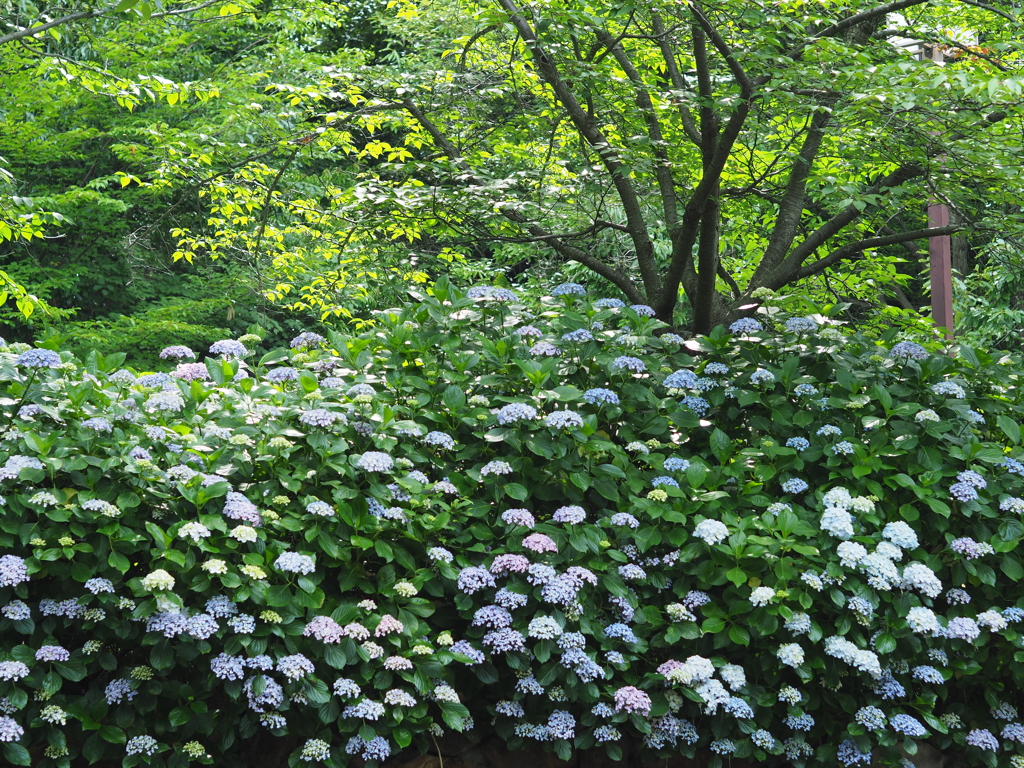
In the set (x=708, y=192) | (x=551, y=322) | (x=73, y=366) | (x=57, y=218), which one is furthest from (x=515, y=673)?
(x=57, y=218)

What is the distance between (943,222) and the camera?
4977 mm

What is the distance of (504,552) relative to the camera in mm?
2592

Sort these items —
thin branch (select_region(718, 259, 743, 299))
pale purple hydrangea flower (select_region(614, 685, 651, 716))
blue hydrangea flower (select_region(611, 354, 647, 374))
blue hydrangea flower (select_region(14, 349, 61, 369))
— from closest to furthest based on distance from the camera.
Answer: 1. pale purple hydrangea flower (select_region(614, 685, 651, 716))
2. blue hydrangea flower (select_region(14, 349, 61, 369))
3. blue hydrangea flower (select_region(611, 354, 647, 374))
4. thin branch (select_region(718, 259, 743, 299))

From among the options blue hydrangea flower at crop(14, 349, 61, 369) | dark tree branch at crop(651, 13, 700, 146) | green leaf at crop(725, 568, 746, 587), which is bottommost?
green leaf at crop(725, 568, 746, 587)

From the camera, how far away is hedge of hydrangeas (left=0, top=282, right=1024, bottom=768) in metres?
2.22

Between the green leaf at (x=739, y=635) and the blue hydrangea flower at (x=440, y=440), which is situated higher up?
the blue hydrangea flower at (x=440, y=440)

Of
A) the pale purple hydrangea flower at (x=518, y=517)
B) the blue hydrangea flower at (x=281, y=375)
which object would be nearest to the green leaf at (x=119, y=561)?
the blue hydrangea flower at (x=281, y=375)

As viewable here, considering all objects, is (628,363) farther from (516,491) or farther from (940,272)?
(940,272)

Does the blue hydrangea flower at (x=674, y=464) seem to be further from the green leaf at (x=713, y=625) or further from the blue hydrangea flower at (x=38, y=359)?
the blue hydrangea flower at (x=38, y=359)

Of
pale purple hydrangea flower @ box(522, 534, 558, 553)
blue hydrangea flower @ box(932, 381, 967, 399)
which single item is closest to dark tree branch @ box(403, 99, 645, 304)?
blue hydrangea flower @ box(932, 381, 967, 399)

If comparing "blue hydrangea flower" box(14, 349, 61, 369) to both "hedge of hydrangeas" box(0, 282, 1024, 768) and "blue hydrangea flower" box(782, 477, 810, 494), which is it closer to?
"hedge of hydrangeas" box(0, 282, 1024, 768)

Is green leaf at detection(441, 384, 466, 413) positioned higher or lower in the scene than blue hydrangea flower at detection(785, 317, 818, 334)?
lower

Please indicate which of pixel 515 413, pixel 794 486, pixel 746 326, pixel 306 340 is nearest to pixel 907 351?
pixel 746 326

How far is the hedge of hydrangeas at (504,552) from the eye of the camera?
2219 millimetres
